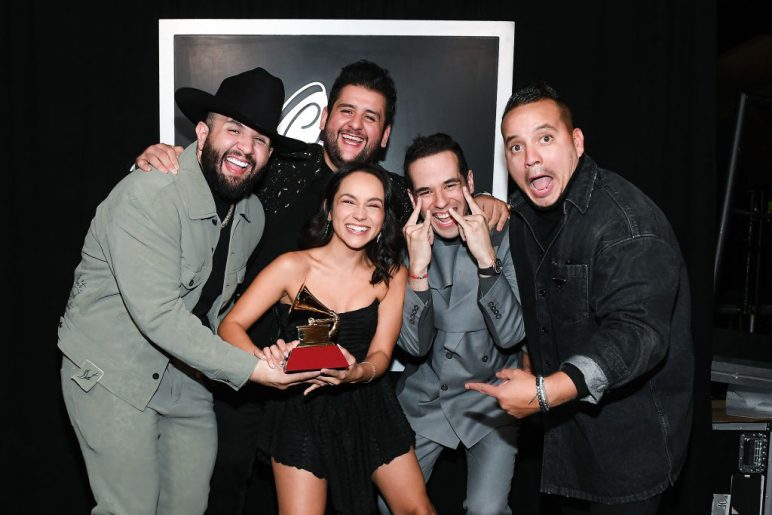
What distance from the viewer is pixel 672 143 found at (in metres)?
3.89

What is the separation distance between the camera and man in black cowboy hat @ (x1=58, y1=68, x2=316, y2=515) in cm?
255

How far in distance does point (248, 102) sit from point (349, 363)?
3.55 ft

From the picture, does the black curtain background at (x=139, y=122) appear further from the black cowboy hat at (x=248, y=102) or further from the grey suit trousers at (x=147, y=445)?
the grey suit trousers at (x=147, y=445)

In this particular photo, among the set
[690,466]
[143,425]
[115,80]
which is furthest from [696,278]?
[115,80]

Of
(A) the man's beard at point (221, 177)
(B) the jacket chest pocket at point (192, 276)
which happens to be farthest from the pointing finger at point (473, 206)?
(B) the jacket chest pocket at point (192, 276)

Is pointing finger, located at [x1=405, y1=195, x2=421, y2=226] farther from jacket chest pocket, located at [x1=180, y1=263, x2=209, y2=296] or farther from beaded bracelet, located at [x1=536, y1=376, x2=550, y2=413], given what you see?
beaded bracelet, located at [x1=536, y1=376, x2=550, y2=413]

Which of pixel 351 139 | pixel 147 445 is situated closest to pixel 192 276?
pixel 147 445

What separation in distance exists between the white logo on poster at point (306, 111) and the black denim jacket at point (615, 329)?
1703mm

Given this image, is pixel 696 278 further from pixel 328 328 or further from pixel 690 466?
pixel 328 328

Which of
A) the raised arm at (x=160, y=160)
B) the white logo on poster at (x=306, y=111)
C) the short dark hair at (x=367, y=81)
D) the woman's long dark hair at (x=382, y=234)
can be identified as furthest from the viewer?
the white logo on poster at (x=306, y=111)

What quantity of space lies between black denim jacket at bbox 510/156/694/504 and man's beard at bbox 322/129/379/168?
1.01m

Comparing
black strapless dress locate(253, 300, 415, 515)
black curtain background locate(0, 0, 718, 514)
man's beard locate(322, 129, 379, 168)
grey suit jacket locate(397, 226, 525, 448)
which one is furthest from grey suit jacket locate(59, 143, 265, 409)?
black curtain background locate(0, 0, 718, 514)

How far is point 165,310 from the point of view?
100 inches

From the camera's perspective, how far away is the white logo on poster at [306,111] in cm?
383
